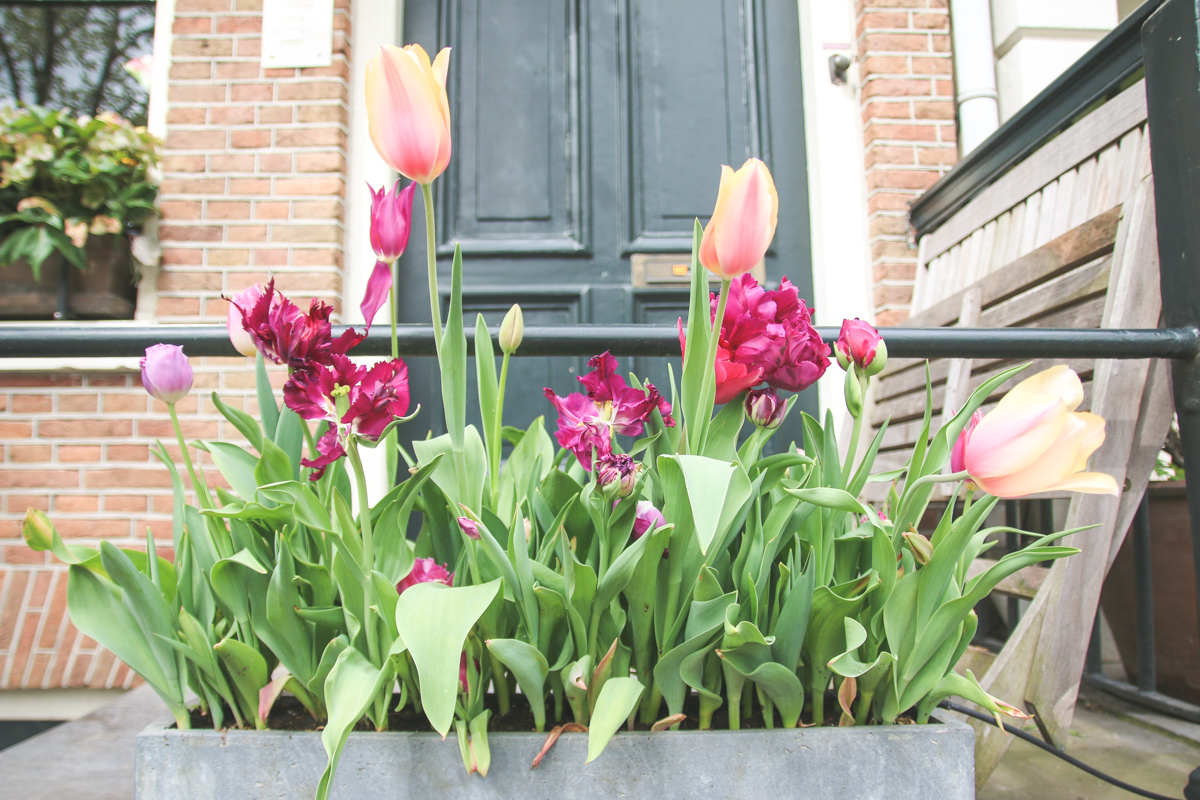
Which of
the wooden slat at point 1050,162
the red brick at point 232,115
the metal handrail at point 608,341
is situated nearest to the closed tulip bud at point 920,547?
the metal handrail at point 608,341

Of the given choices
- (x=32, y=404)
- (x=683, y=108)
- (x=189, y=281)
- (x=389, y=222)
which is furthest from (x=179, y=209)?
(x=389, y=222)

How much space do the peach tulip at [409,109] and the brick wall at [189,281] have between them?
1.71m

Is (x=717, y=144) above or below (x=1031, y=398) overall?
above

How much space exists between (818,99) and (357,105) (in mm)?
1511

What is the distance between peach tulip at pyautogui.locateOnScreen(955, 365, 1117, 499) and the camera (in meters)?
0.45

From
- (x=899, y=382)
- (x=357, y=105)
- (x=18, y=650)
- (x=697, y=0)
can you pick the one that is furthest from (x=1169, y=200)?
(x=18, y=650)

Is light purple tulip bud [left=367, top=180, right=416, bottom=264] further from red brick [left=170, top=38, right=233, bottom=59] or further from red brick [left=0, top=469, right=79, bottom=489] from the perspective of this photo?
red brick [left=170, top=38, right=233, bottom=59]

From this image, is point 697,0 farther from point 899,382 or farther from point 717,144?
point 899,382

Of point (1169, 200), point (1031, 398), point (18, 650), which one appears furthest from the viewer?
point (18, 650)

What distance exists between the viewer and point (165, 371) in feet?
1.91

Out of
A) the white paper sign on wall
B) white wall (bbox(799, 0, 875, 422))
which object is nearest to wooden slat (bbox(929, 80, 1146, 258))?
white wall (bbox(799, 0, 875, 422))

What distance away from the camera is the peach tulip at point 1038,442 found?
45 centimetres

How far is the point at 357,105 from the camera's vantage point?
224cm

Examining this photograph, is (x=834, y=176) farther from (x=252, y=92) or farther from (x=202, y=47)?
(x=202, y=47)
